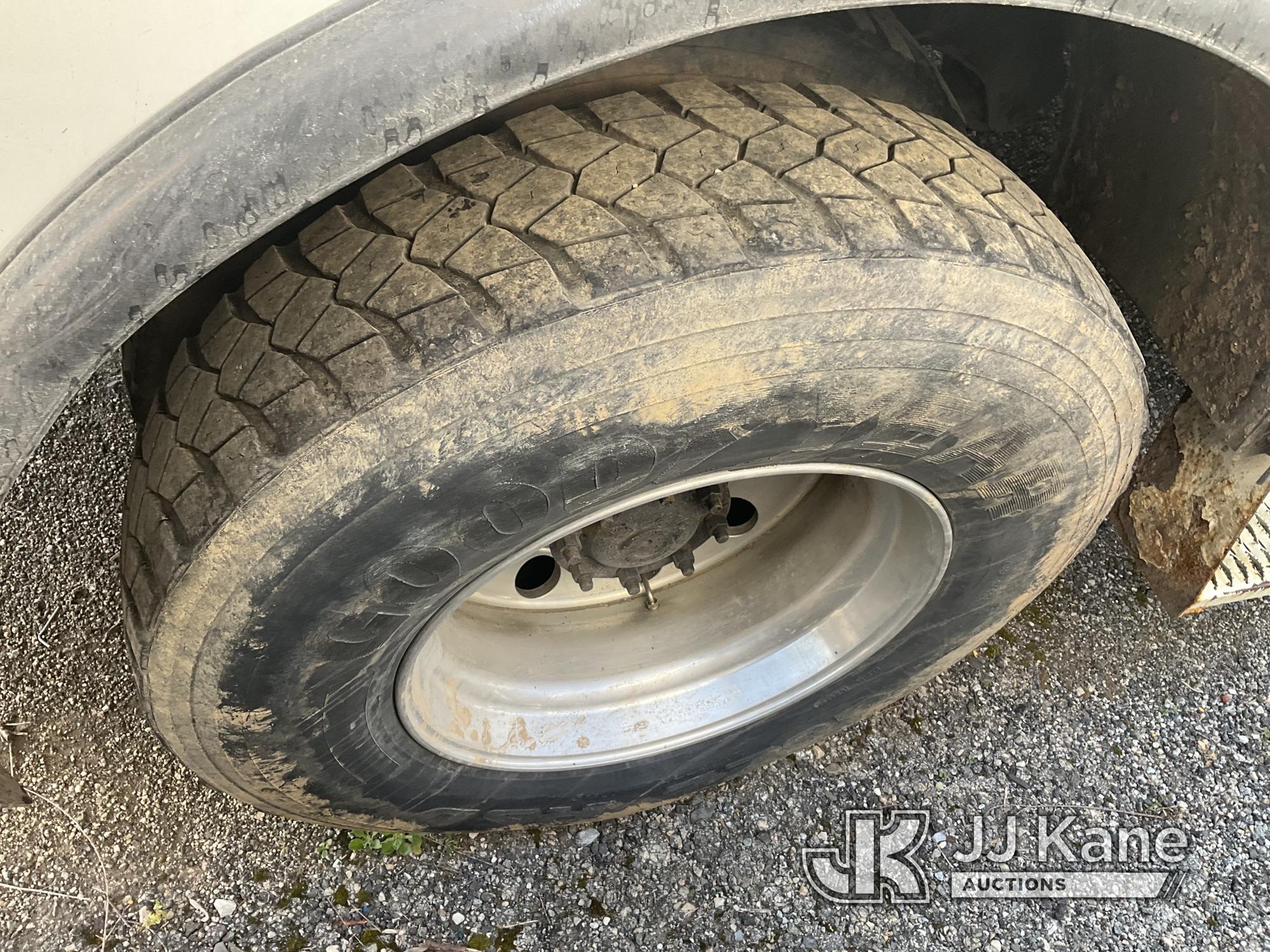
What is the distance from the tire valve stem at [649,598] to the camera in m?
1.68

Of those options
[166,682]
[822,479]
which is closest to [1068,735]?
[822,479]

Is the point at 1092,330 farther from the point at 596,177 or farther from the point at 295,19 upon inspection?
the point at 295,19

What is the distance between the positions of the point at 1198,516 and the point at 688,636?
956 mm

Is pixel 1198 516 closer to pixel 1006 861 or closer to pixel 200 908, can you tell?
pixel 1006 861

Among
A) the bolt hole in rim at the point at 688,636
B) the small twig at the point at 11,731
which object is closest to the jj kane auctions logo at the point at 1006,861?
the bolt hole in rim at the point at 688,636

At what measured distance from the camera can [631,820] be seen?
1830mm

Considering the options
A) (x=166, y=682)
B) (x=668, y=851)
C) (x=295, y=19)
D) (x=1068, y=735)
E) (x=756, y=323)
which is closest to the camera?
(x=295, y=19)

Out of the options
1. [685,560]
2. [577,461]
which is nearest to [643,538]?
[685,560]

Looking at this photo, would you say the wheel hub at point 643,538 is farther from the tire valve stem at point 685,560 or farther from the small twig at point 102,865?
the small twig at point 102,865

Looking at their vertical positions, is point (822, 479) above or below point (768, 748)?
above

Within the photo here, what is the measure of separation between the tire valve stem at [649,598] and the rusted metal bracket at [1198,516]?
0.99 meters

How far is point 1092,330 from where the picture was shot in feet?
3.82

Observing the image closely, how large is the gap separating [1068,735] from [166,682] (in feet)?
5.76

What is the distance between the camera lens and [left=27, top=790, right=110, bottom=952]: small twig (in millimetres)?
1656
